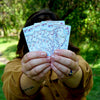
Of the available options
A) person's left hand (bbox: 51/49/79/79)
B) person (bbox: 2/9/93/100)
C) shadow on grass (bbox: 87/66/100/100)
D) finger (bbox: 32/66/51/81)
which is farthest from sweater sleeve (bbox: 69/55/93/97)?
shadow on grass (bbox: 87/66/100/100)

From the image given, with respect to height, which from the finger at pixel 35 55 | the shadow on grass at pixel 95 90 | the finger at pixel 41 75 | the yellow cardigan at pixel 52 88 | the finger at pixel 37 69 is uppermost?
the finger at pixel 35 55

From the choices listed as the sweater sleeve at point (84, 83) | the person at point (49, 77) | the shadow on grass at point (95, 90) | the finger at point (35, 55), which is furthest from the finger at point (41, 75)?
the shadow on grass at point (95, 90)

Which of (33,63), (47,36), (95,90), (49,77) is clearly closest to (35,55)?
(33,63)

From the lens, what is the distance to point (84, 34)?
5.32m

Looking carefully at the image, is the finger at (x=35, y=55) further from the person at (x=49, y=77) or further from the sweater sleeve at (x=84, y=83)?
the sweater sleeve at (x=84, y=83)

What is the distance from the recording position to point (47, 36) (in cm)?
141

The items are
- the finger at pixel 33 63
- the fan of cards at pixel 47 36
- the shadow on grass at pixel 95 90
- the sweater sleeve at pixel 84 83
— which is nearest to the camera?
the finger at pixel 33 63

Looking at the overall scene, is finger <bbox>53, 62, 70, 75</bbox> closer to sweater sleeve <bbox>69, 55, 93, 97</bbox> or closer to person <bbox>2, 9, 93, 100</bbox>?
person <bbox>2, 9, 93, 100</bbox>

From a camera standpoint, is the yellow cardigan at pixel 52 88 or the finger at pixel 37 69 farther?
the yellow cardigan at pixel 52 88

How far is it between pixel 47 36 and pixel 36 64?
0.81 ft

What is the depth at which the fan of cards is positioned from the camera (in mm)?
1394

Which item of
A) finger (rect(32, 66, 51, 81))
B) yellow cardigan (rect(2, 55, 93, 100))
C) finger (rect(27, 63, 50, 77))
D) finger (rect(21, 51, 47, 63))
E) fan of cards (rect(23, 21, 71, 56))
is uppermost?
fan of cards (rect(23, 21, 71, 56))

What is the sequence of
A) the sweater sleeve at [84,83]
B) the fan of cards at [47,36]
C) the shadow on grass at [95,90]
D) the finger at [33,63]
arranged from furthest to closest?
1. the shadow on grass at [95,90]
2. the sweater sleeve at [84,83]
3. the fan of cards at [47,36]
4. the finger at [33,63]

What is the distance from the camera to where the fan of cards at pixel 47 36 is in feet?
4.57
